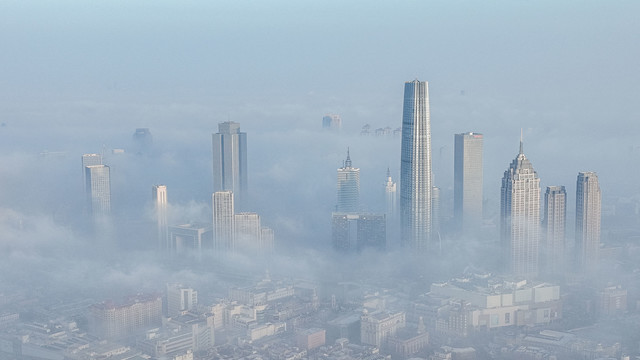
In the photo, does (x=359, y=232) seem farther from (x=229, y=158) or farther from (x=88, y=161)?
(x=88, y=161)

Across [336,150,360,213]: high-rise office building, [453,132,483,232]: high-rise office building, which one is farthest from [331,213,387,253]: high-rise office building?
[453,132,483,232]: high-rise office building

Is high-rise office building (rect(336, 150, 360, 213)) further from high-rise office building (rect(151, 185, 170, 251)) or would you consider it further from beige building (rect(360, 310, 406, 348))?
beige building (rect(360, 310, 406, 348))

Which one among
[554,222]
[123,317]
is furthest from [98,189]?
[554,222]

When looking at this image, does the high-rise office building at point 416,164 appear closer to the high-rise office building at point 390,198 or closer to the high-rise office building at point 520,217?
the high-rise office building at point 390,198

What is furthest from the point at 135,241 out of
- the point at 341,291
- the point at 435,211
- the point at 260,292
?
the point at 435,211

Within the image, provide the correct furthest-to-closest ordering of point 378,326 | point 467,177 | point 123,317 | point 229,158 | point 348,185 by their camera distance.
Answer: point 229,158, point 348,185, point 467,177, point 123,317, point 378,326

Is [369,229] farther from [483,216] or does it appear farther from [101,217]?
[101,217]
